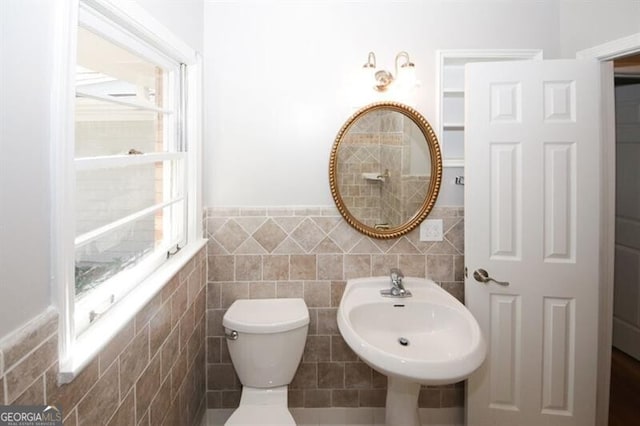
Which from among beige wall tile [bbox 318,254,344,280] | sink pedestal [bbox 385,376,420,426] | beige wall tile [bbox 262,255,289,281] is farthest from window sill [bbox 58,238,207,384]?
sink pedestal [bbox 385,376,420,426]

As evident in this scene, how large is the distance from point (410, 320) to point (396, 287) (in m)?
0.17

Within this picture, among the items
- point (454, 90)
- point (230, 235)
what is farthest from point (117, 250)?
point (454, 90)

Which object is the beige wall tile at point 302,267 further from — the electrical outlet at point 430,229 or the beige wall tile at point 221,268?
the electrical outlet at point 430,229

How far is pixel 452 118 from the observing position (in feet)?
6.75

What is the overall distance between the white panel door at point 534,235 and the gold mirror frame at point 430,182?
0.17 meters

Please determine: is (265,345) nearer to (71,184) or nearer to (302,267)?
(302,267)

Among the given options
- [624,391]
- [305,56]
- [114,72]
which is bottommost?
[624,391]

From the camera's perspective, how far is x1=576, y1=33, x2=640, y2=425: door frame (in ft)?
6.12

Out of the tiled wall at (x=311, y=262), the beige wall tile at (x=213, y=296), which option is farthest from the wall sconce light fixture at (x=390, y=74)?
the beige wall tile at (x=213, y=296)

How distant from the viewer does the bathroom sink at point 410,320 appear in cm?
165

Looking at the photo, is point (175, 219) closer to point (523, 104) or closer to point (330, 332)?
point (330, 332)

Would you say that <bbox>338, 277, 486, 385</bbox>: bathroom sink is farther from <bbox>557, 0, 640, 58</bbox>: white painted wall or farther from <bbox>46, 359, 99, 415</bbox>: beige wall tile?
<bbox>557, 0, 640, 58</bbox>: white painted wall

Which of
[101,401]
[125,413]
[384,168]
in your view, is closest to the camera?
[101,401]

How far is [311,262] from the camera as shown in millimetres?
2064
